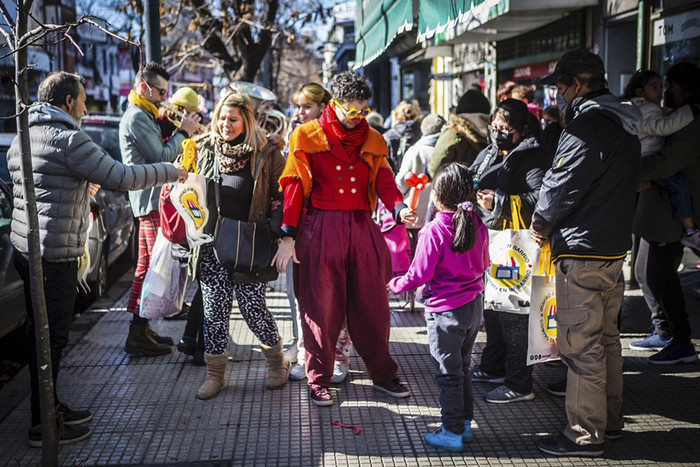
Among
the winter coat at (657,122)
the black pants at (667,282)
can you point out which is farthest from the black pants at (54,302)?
the black pants at (667,282)

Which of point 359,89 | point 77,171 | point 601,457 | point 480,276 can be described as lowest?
point 601,457

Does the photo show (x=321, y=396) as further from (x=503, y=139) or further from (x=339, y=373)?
(x=503, y=139)

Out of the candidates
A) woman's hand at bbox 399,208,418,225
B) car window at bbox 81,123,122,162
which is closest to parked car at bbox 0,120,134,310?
car window at bbox 81,123,122,162

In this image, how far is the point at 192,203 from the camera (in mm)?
4574

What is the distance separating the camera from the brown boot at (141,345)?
221 inches

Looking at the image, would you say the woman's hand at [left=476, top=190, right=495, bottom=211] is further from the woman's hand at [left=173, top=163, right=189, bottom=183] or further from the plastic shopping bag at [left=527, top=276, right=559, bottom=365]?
the woman's hand at [left=173, top=163, right=189, bottom=183]

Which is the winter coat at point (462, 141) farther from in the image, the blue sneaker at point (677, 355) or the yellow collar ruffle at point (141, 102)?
the yellow collar ruffle at point (141, 102)

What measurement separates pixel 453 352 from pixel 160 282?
7.77ft

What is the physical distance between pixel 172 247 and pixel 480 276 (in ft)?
7.24

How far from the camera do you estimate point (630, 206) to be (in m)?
3.75

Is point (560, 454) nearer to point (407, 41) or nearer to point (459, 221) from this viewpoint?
point (459, 221)

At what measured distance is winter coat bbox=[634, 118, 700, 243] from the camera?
5070 mm

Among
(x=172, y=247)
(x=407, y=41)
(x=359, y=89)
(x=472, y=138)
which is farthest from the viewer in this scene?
(x=407, y=41)

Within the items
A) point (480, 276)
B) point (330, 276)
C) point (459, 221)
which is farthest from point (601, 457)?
point (330, 276)
